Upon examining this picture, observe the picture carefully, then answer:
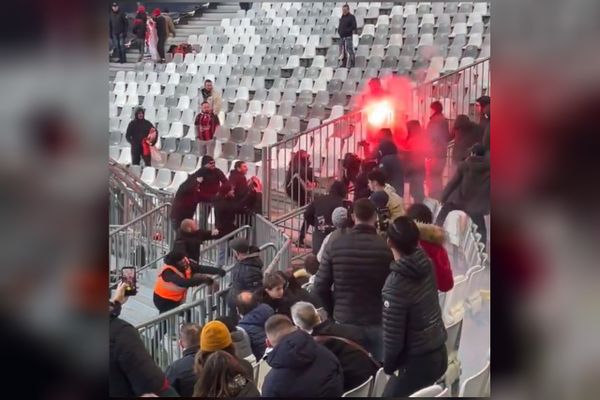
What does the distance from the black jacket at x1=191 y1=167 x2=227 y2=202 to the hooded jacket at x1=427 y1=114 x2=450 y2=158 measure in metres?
0.91

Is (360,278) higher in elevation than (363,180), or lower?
lower

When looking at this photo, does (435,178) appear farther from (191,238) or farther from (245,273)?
(191,238)

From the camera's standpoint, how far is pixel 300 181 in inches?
190

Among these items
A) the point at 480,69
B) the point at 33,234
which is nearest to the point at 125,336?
the point at 33,234

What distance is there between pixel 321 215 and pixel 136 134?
0.86 metres

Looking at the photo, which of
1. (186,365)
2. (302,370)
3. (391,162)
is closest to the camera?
(302,370)

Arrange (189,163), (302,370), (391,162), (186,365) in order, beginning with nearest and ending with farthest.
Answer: (302,370), (186,365), (391,162), (189,163)

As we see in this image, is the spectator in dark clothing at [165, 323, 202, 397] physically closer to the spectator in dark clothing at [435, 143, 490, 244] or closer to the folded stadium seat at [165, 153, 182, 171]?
the folded stadium seat at [165, 153, 182, 171]

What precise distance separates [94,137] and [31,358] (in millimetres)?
970

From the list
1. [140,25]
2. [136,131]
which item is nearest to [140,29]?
[140,25]

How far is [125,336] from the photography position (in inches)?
183

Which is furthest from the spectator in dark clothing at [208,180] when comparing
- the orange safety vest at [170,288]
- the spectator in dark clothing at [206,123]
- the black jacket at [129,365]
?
the black jacket at [129,365]

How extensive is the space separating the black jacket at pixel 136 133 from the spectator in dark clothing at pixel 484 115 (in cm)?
143

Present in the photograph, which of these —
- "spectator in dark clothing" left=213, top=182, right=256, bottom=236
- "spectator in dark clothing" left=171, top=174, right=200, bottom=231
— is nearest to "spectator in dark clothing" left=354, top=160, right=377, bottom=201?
"spectator in dark clothing" left=213, top=182, right=256, bottom=236
